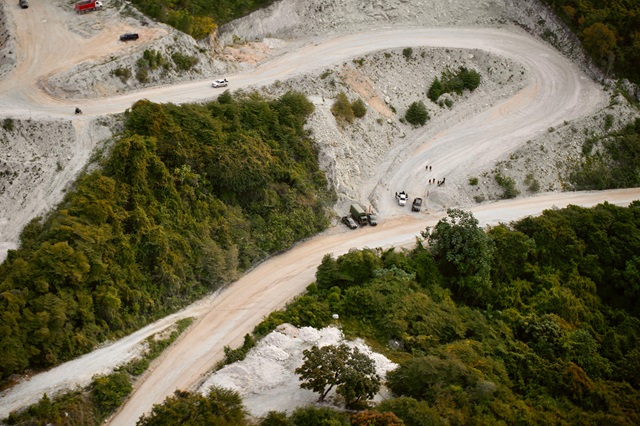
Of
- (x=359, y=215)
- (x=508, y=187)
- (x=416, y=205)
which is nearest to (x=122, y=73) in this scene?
(x=359, y=215)

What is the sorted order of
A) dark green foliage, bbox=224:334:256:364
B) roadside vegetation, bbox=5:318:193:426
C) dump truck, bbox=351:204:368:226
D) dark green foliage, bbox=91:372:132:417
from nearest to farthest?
roadside vegetation, bbox=5:318:193:426 < dark green foliage, bbox=91:372:132:417 < dark green foliage, bbox=224:334:256:364 < dump truck, bbox=351:204:368:226

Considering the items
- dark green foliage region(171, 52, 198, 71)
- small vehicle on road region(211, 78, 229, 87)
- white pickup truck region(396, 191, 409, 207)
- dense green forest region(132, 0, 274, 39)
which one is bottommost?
white pickup truck region(396, 191, 409, 207)

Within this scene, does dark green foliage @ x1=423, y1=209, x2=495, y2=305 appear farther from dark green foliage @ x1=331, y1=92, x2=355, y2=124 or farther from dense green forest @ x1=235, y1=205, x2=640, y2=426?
dark green foliage @ x1=331, y1=92, x2=355, y2=124

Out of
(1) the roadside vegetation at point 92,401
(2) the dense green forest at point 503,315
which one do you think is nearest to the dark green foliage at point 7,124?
(1) the roadside vegetation at point 92,401

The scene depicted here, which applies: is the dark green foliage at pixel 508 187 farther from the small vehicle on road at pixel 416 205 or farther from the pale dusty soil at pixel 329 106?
the small vehicle on road at pixel 416 205

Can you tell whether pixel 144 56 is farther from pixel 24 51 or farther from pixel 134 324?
pixel 134 324

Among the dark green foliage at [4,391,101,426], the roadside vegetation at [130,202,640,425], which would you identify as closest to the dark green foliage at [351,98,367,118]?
the roadside vegetation at [130,202,640,425]

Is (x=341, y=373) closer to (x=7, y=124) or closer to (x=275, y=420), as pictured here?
(x=275, y=420)
